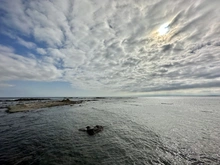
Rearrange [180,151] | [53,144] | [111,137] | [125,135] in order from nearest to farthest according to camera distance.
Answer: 1. [180,151]
2. [53,144]
3. [111,137]
4. [125,135]

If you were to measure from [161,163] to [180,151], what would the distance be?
419cm

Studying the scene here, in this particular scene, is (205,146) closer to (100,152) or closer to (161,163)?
(161,163)

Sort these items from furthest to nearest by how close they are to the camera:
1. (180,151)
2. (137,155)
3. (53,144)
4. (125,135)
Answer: (125,135)
(53,144)
(180,151)
(137,155)

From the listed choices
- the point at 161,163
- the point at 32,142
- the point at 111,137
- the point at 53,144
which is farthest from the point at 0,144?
the point at 161,163

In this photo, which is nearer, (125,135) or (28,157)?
(28,157)

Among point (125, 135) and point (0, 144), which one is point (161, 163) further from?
point (0, 144)

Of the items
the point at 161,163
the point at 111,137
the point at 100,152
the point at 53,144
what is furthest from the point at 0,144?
the point at 161,163

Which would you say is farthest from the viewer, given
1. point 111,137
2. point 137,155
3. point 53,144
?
point 111,137

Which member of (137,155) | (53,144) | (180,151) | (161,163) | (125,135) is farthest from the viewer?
(125,135)

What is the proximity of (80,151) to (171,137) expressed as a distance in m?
14.1

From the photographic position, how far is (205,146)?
1656 cm

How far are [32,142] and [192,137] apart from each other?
76.4ft

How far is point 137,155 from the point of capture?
14.0 m

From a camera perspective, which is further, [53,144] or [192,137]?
[192,137]
